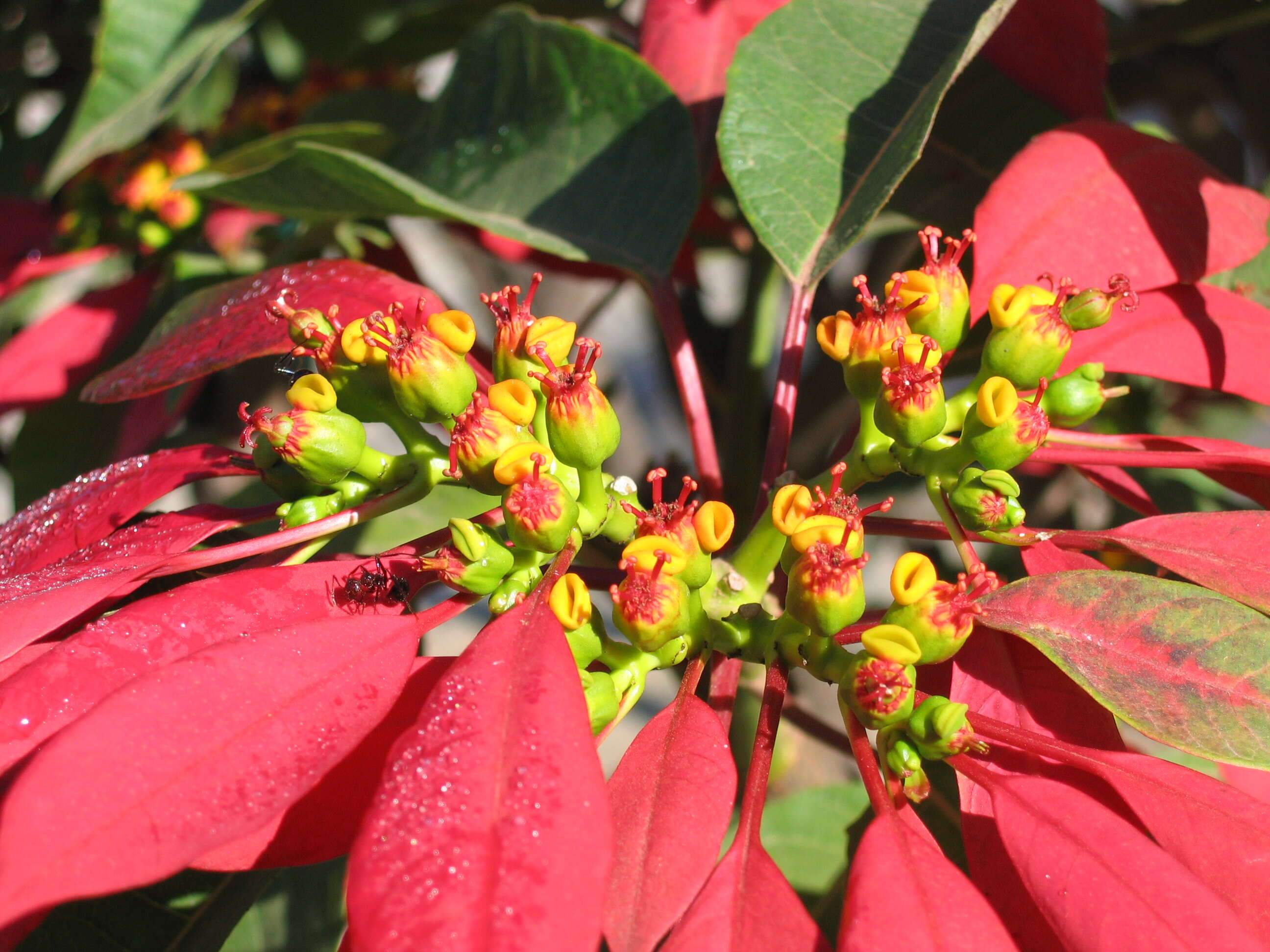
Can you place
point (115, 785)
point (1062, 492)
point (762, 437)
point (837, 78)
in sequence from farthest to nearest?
point (1062, 492) < point (762, 437) < point (837, 78) < point (115, 785)

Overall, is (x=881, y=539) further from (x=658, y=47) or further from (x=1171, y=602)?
(x=1171, y=602)

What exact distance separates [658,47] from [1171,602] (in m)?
0.69

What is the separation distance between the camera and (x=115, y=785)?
385 mm

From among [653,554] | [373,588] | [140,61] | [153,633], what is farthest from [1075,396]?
[140,61]

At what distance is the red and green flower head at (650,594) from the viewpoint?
50 centimetres

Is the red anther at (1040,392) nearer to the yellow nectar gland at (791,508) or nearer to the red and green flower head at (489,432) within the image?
the yellow nectar gland at (791,508)

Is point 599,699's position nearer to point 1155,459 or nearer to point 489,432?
point 489,432

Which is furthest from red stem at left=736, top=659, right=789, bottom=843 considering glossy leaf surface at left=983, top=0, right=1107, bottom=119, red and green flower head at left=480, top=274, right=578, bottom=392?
glossy leaf surface at left=983, top=0, right=1107, bottom=119

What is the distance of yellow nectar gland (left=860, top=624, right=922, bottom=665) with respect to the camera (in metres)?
0.48

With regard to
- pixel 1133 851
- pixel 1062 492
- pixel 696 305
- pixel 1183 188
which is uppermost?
pixel 1183 188

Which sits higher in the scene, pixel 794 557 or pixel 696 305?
pixel 794 557

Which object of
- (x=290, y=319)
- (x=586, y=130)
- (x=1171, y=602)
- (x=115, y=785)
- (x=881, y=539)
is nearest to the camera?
(x=115, y=785)

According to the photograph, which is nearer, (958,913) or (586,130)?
(958,913)

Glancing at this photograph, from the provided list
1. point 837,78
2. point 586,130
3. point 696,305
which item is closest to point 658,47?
point 586,130
